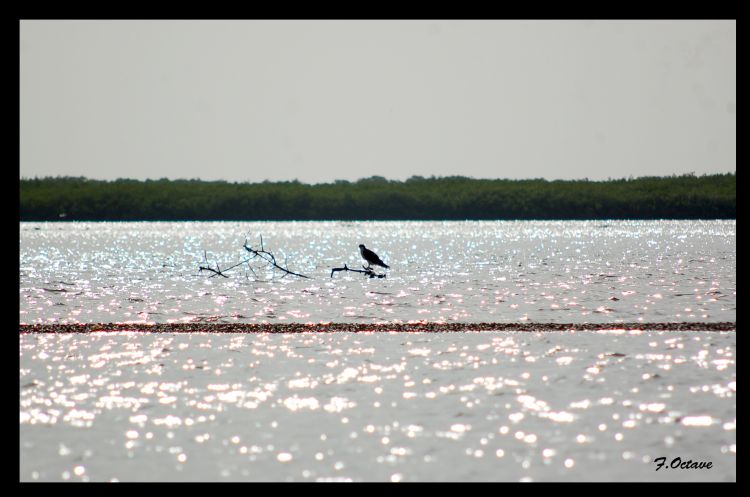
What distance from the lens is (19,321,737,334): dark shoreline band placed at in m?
18.0

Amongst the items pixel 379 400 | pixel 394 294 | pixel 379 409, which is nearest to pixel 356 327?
pixel 379 400

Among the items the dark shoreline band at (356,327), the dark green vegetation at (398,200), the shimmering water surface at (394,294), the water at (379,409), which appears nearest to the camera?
the water at (379,409)

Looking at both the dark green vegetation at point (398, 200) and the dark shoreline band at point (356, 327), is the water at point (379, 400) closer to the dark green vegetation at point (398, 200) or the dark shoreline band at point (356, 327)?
the dark shoreline band at point (356, 327)

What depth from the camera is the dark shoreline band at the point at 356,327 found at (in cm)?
1803

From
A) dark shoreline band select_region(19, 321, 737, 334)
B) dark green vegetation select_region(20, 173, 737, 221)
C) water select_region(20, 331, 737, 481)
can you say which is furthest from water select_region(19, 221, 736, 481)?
dark green vegetation select_region(20, 173, 737, 221)

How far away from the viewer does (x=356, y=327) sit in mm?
18688

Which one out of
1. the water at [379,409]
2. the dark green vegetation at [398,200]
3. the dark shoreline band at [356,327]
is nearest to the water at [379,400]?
the water at [379,409]

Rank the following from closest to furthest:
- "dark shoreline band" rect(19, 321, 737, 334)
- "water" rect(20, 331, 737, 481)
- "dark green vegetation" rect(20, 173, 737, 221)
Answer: "water" rect(20, 331, 737, 481) < "dark shoreline band" rect(19, 321, 737, 334) < "dark green vegetation" rect(20, 173, 737, 221)

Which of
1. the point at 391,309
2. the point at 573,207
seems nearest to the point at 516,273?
the point at 391,309

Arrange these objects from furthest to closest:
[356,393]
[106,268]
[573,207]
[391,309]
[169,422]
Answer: [573,207], [106,268], [391,309], [356,393], [169,422]

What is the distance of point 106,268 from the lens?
44.0 meters

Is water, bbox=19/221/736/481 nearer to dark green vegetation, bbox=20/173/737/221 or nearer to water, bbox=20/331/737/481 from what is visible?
water, bbox=20/331/737/481
